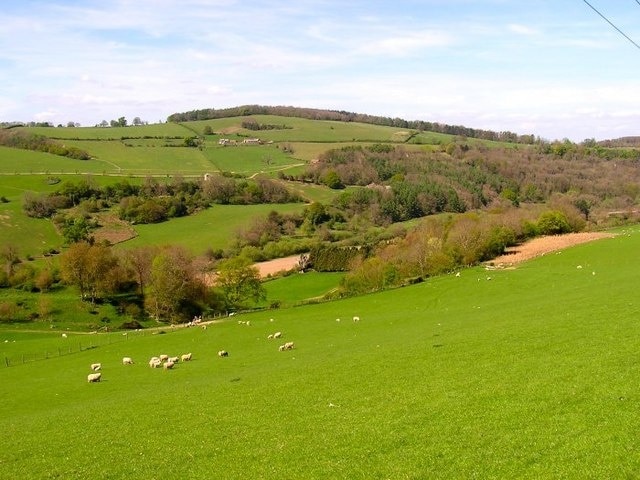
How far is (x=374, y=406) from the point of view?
21000 mm

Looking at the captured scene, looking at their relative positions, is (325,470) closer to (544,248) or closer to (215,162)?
(544,248)

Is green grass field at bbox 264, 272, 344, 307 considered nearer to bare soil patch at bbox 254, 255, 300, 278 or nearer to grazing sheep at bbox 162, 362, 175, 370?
bare soil patch at bbox 254, 255, 300, 278

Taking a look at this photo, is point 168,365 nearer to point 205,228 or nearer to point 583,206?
point 205,228

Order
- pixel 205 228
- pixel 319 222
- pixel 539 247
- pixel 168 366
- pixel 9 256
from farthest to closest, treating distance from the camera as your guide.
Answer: pixel 319 222 → pixel 205 228 → pixel 9 256 → pixel 539 247 → pixel 168 366

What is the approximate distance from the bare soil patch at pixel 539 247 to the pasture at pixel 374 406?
43244 millimetres

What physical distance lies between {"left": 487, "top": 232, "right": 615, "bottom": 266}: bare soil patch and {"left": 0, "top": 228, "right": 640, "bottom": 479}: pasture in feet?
142

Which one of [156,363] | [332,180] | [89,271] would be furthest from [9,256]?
[332,180]

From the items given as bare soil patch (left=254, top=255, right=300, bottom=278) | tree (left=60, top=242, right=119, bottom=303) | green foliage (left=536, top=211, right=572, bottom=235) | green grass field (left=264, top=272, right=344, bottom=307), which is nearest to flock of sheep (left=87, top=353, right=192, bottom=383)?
green grass field (left=264, top=272, right=344, bottom=307)

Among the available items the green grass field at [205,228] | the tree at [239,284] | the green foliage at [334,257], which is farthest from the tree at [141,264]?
the green foliage at [334,257]

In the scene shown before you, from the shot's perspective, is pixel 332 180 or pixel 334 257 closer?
pixel 334 257

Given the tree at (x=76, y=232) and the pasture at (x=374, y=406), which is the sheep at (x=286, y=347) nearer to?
the pasture at (x=374, y=406)

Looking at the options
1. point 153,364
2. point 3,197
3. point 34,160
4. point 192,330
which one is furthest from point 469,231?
point 34,160

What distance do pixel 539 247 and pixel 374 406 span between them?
262ft

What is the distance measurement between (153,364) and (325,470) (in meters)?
27.1
